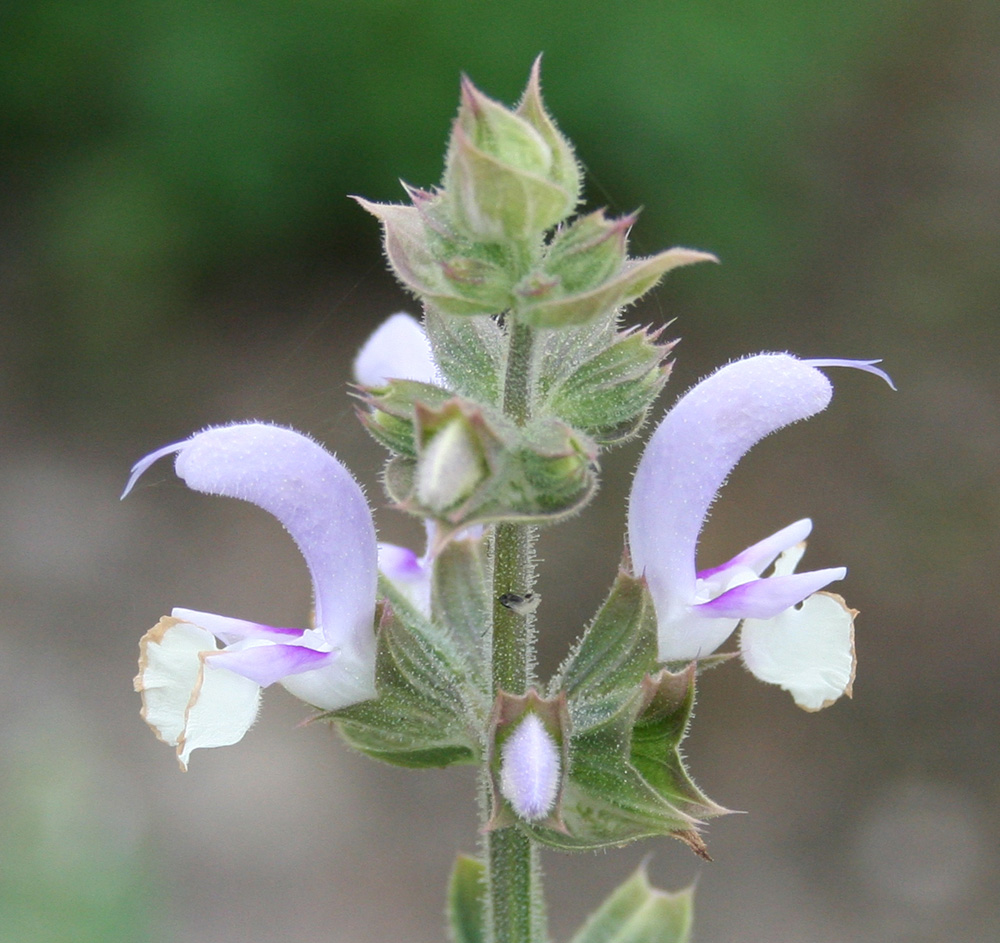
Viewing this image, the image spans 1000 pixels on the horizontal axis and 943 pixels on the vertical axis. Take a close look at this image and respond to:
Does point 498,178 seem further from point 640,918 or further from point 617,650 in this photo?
point 640,918

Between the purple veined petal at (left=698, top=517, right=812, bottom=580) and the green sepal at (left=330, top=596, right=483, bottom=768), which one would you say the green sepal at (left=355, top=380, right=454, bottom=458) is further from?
the purple veined petal at (left=698, top=517, right=812, bottom=580)

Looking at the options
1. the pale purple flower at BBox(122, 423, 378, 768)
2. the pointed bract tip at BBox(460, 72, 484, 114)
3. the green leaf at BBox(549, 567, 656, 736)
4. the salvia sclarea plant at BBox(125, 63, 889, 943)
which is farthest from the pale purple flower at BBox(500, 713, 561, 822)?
the pointed bract tip at BBox(460, 72, 484, 114)

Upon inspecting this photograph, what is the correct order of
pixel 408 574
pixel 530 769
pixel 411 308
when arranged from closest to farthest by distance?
pixel 530 769 → pixel 408 574 → pixel 411 308

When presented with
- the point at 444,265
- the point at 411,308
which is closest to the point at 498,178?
the point at 444,265

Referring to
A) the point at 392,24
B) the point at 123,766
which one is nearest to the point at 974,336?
the point at 392,24

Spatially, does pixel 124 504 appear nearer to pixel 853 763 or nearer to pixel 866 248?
pixel 853 763

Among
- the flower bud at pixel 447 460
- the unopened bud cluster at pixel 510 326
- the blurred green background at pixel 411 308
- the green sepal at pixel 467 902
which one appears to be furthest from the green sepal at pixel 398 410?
the blurred green background at pixel 411 308

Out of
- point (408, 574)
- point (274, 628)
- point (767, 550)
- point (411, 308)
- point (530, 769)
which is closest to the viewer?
point (530, 769)
